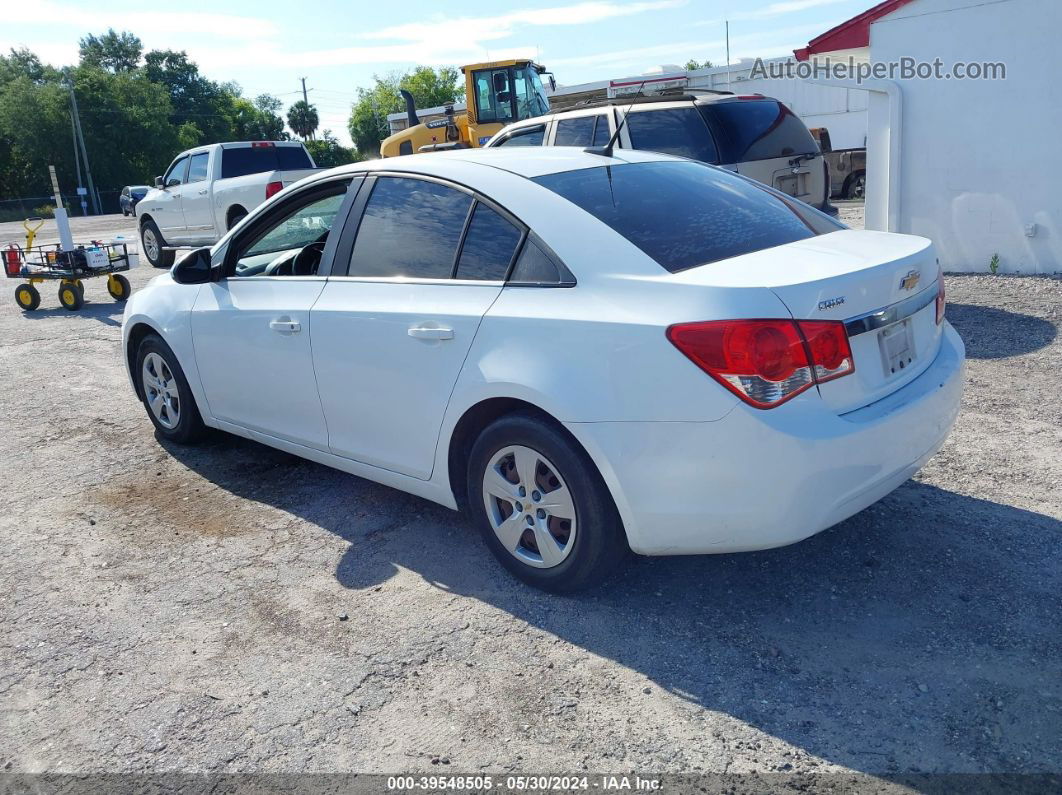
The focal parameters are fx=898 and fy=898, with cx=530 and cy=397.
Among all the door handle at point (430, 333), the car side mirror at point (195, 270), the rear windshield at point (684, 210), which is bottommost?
the door handle at point (430, 333)

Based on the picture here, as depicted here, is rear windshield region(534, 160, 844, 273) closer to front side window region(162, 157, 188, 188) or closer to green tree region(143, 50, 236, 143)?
front side window region(162, 157, 188, 188)

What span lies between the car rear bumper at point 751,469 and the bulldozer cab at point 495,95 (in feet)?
51.5

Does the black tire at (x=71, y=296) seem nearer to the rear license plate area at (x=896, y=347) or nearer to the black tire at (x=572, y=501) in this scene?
the black tire at (x=572, y=501)

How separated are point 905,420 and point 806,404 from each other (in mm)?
510

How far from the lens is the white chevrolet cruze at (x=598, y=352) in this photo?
2955mm

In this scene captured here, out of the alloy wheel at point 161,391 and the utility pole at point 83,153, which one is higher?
the utility pole at point 83,153

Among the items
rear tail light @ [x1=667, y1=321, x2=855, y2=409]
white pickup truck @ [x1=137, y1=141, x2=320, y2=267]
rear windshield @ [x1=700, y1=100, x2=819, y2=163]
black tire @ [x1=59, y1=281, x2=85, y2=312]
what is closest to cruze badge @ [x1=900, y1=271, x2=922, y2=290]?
rear tail light @ [x1=667, y1=321, x2=855, y2=409]

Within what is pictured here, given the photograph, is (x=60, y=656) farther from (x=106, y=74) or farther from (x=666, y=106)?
(x=106, y=74)

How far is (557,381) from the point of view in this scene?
3.23 m

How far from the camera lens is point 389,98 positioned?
106562mm

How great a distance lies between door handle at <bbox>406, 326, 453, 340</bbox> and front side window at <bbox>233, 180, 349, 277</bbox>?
0.97 meters

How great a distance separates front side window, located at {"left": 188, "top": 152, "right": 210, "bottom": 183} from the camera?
1556 cm

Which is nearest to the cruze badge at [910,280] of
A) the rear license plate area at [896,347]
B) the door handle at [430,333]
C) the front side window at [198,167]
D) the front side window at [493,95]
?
the rear license plate area at [896,347]

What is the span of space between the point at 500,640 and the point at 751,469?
1.14 metres
